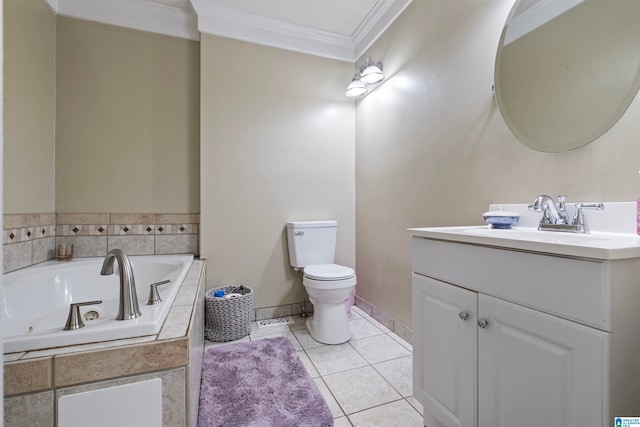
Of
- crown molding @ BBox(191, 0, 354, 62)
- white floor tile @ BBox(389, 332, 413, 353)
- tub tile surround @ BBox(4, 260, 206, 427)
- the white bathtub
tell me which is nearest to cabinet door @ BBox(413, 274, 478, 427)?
white floor tile @ BBox(389, 332, 413, 353)

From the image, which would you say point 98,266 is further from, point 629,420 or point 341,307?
point 629,420

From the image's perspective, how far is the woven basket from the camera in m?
1.97

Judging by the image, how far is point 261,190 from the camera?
2.37m

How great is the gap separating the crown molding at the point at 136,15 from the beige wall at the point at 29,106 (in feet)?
0.50

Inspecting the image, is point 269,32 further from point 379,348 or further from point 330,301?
point 379,348

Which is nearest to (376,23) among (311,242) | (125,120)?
(311,242)

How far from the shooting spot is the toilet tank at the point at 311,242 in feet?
7.53

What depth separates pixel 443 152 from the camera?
1649 mm

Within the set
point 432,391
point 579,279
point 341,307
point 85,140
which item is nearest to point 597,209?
point 579,279

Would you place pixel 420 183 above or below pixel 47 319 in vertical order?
above

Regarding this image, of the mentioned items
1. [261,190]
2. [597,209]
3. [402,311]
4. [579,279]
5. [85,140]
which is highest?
[85,140]

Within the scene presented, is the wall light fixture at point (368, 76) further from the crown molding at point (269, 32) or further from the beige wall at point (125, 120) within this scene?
the beige wall at point (125, 120)

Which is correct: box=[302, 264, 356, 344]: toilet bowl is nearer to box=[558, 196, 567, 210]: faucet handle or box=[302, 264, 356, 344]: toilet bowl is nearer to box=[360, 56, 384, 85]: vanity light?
box=[558, 196, 567, 210]: faucet handle

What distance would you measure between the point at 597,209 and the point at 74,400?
1722 mm
